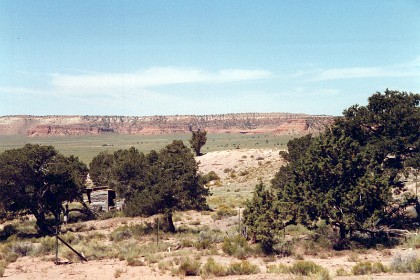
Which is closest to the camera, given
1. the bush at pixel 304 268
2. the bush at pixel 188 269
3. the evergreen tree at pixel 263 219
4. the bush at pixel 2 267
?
the bush at pixel 304 268

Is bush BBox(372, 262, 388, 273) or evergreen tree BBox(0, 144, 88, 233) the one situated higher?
evergreen tree BBox(0, 144, 88, 233)

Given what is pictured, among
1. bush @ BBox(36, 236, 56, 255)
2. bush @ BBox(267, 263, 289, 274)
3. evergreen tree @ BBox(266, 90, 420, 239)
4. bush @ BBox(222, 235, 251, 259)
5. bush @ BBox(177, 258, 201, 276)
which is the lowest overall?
bush @ BBox(36, 236, 56, 255)

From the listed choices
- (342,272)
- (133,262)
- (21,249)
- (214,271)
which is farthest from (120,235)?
(342,272)

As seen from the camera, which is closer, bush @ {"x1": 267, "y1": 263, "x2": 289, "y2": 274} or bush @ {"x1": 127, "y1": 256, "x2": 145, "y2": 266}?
bush @ {"x1": 267, "y1": 263, "x2": 289, "y2": 274}

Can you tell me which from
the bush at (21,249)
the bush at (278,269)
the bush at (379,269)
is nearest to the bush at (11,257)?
the bush at (21,249)

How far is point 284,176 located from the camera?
40.8m

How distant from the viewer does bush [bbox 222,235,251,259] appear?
22.7 metres

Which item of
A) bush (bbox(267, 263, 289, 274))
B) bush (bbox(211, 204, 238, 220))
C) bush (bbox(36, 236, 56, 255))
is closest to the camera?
bush (bbox(267, 263, 289, 274))

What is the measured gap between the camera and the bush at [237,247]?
2272 cm

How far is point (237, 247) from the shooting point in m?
23.2

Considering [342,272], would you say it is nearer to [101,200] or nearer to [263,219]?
[263,219]

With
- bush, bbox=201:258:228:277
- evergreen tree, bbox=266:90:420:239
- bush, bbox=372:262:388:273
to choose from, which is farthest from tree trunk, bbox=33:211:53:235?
bush, bbox=372:262:388:273

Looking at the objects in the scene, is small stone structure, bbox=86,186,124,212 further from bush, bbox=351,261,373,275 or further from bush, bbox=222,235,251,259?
bush, bbox=351,261,373,275

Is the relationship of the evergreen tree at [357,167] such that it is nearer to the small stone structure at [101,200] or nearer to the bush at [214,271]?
the bush at [214,271]
